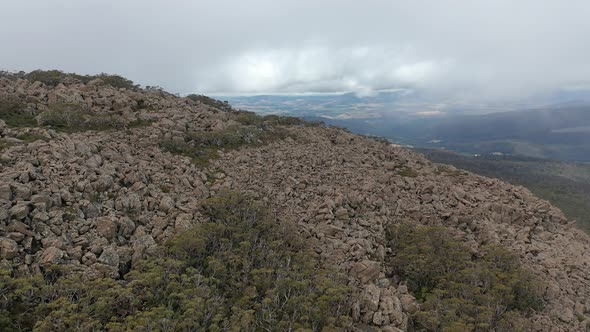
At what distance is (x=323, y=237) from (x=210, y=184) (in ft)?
27.8

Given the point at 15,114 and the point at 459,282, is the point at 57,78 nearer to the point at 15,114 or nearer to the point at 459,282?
the point at 15,114

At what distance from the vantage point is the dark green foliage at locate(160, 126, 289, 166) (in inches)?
949

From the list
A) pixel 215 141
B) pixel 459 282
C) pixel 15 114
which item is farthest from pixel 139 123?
pixel 459 282

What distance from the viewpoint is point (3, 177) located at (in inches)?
562

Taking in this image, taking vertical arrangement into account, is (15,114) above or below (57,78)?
below

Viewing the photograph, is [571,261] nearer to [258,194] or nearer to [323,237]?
[323,237]

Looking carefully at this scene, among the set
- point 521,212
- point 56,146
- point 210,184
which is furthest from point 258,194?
point 521,212

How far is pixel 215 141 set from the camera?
27.2 m

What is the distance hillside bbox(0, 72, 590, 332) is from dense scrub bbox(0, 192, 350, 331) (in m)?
0.08

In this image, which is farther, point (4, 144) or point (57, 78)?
point (57, 78)

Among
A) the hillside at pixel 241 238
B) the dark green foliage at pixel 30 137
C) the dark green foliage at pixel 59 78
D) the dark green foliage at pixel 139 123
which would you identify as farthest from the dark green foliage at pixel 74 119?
the dark green foliage at pixel 59 78

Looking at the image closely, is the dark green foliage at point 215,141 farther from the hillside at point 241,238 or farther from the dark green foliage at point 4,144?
the dark green foliage at point 4,144

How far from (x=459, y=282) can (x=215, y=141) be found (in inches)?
809

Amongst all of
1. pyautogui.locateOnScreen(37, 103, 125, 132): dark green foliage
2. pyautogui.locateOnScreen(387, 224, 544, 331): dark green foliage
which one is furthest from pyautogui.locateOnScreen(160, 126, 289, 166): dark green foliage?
pyautogui.locateOnScreen(387, 224, 544, 331): dark green foliage
